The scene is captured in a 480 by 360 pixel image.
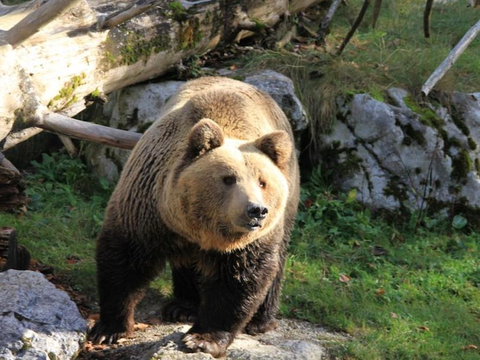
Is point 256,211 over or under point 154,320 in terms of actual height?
over

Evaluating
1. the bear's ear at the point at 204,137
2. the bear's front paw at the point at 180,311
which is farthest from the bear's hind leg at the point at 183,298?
the bear's ear at the point at 204,137

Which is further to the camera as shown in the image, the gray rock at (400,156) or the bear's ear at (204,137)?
the gray rock at (400,156)

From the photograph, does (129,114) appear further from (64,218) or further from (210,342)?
(210,342)

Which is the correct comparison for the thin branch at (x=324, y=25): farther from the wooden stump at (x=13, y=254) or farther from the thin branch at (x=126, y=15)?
the wooden stump at (x=13, y=254)

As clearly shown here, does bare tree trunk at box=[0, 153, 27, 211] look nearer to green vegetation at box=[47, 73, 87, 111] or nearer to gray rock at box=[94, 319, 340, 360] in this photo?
green vegetation at box=[47, 73, 87, 111]

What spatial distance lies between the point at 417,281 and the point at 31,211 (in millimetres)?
4198

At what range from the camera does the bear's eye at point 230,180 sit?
5012mm

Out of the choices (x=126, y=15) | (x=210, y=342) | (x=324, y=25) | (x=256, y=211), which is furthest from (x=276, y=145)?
(x=324, y=25)

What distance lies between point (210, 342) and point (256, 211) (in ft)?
4.09

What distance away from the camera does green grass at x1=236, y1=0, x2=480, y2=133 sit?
958 cm

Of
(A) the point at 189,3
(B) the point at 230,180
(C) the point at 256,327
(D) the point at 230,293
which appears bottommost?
(C) the point at 256,327

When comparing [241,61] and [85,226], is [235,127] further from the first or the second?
[241,61]

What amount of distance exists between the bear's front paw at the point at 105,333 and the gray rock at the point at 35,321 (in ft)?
1.53

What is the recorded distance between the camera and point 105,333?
19.3 ft
